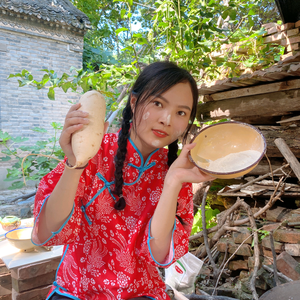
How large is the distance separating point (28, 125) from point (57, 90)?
1.52 m

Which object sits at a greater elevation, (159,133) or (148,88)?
(148,88)

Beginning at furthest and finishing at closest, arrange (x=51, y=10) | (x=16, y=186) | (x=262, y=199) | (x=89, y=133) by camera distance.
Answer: (x=51, y=10) < (x=16, y=186) < (x=262, y=199) < (x=89, y=133)

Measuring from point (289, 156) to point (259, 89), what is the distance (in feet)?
2.82

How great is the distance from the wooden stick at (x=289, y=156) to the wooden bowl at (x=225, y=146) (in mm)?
1642

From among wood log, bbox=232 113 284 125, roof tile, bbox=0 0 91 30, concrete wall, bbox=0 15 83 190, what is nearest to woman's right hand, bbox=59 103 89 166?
wood log, bbox=232 113 284 125

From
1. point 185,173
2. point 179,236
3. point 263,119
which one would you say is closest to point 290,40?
point 263,119

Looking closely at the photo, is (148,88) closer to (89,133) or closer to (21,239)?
(89,133)

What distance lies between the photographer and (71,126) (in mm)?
1059

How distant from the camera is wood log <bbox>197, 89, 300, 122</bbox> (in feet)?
9.35

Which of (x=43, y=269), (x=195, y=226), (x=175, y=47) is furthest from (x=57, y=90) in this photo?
(x=43, y=269)

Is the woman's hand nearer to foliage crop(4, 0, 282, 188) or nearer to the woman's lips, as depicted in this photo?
the woman's lips

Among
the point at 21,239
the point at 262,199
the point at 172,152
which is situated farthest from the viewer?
the point at 262,199

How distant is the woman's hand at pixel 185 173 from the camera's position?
124cm

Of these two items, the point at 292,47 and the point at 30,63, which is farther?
the point at 30,63
